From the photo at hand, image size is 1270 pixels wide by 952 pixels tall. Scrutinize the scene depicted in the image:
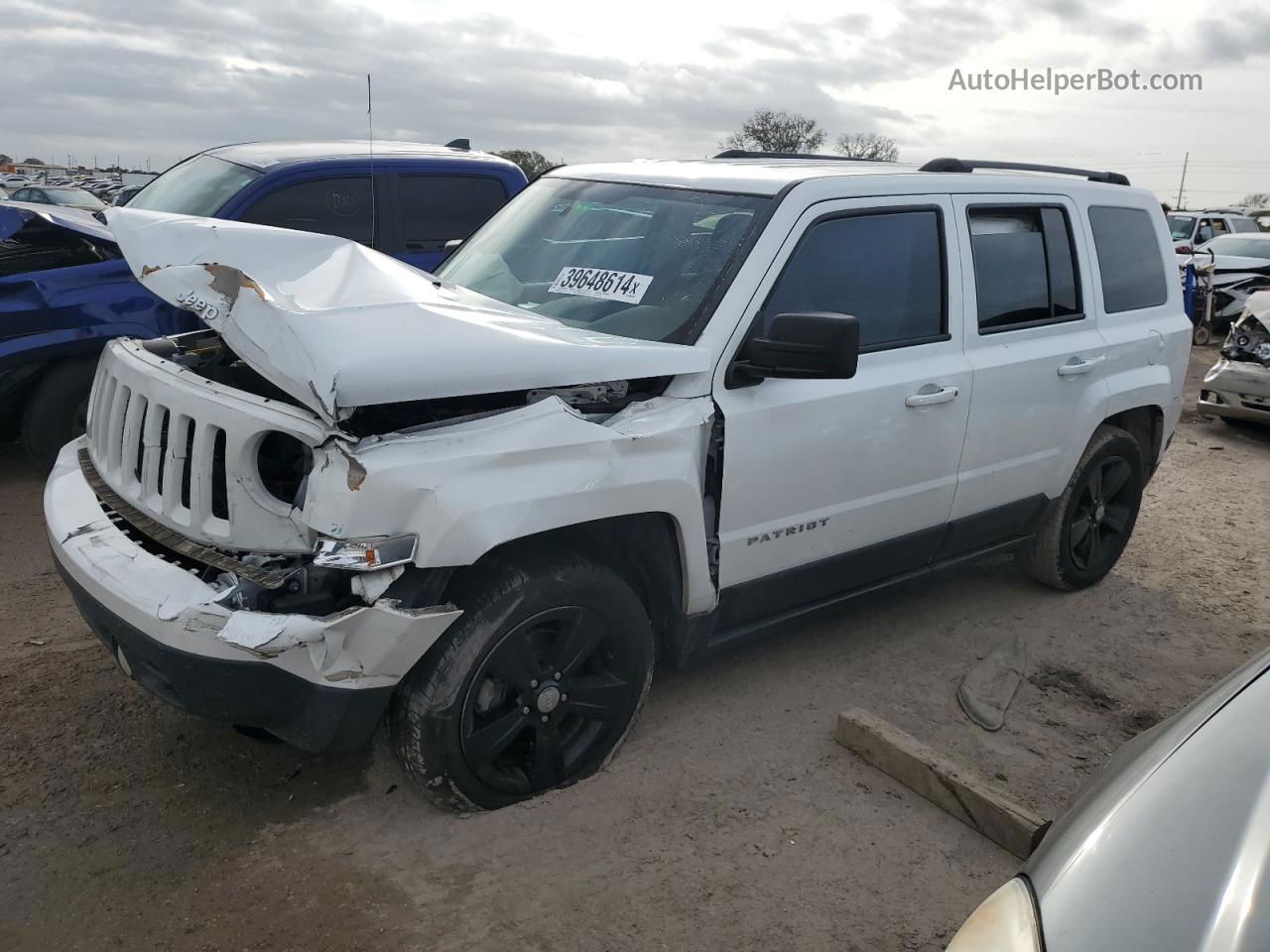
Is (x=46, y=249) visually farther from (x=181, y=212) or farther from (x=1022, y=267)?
(x=1022, y=267)

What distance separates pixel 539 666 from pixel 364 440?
0.86 metres

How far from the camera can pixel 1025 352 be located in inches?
169

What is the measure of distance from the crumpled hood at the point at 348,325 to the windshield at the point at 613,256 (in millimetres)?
191

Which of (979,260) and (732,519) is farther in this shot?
(979,260)

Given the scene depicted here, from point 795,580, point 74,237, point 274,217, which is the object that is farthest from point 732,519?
point 74,237

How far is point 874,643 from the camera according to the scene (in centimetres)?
451

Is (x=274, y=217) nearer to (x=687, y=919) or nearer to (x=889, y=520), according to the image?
(x=889, y=520)

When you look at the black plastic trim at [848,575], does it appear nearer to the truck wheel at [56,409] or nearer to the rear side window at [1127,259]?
the rear side window at [1127,259]

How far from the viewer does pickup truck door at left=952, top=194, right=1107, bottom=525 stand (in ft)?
13.6

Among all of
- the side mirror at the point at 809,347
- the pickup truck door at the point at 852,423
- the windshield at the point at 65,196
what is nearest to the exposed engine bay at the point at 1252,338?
the pickup truck door at the point at 852,423

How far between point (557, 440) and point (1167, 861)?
1.75 metres

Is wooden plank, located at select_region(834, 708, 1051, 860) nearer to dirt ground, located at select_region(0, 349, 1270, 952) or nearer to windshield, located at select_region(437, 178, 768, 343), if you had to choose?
dirt ground, located at select_region(0, 349, 1270, 952)

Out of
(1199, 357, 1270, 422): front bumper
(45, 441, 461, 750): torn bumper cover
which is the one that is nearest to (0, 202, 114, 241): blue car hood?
(45, 441, 461, 750): torn bumper cover

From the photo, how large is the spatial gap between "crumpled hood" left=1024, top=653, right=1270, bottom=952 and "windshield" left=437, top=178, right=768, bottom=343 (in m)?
1.90
